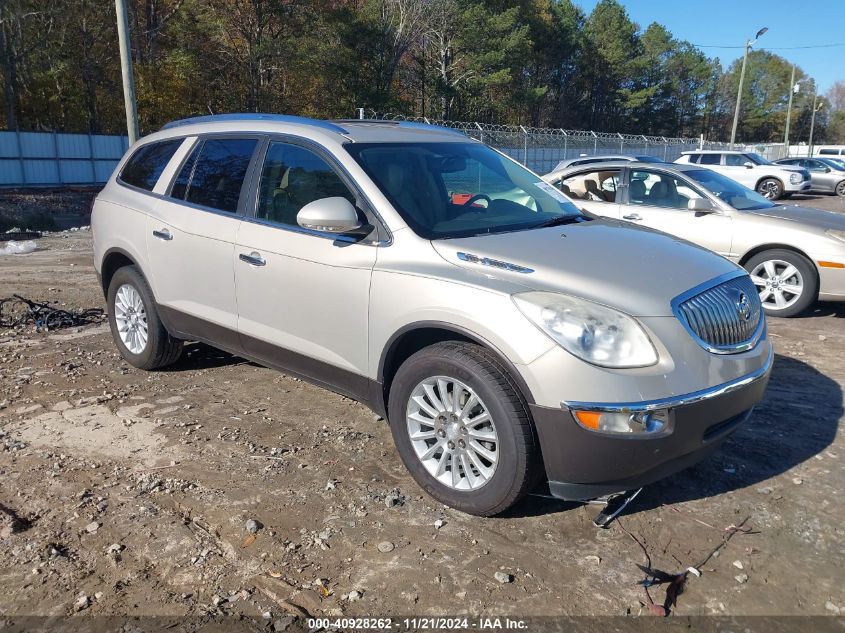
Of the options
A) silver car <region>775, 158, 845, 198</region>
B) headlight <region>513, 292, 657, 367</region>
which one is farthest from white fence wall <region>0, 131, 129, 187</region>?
silver car <region>775, 158, 845, 198</region>

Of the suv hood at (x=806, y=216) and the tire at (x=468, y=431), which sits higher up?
the suv hood at (x=806, y=216)

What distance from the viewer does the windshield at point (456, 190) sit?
3908 mm

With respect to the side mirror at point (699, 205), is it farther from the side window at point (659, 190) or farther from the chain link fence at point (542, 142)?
the chain link fence at point (542, 142)

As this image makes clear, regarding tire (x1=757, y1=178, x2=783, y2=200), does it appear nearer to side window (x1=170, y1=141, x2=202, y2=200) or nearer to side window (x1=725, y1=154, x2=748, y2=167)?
side window (x1=725, y1=154, x2=748, y2=167)

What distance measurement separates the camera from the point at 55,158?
934 inches

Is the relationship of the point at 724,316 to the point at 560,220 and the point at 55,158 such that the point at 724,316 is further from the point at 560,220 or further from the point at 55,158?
the point at 55,158

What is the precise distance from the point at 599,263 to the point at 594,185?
18.5ft

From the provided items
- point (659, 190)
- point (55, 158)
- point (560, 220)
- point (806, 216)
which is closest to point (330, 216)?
point (560, 220)

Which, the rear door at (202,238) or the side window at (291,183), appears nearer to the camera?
the side window at (291,183)

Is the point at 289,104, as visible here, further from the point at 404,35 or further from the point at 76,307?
the point at 76,307

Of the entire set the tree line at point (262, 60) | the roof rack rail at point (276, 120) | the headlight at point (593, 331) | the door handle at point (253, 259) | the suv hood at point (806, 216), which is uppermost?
the tree line at point (262, 60)

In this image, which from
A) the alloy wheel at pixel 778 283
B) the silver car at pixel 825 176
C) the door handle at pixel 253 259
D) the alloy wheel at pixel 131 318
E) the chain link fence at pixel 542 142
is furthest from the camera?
the silver car at pixel 825 176

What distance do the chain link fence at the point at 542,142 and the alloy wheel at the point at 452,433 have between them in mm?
16762

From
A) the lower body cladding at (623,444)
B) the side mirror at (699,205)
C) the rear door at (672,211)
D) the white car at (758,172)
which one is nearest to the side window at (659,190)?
the rear door at (672,211)
